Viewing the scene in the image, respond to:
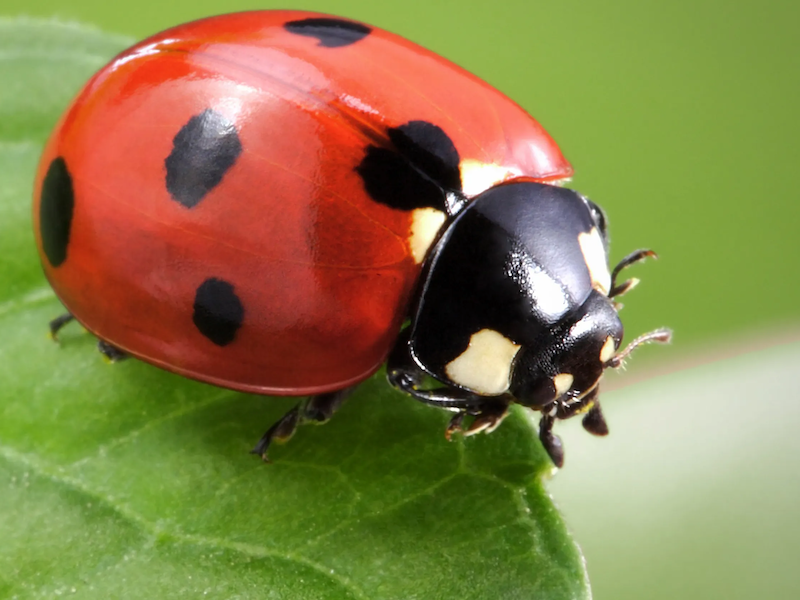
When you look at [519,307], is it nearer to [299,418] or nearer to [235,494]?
[299,418]

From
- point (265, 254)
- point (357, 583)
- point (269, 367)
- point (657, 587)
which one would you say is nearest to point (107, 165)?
point (265, 254)

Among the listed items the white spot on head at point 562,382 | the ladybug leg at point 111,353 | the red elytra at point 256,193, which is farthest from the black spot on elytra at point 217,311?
the white spot on head at point 562,382

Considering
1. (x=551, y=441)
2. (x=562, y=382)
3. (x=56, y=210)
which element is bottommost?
(x=56, y=210)

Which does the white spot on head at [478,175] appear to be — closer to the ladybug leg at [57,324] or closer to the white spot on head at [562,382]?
the white spot on head at [562,382]

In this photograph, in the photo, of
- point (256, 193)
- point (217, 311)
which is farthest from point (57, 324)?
point (256, 193)

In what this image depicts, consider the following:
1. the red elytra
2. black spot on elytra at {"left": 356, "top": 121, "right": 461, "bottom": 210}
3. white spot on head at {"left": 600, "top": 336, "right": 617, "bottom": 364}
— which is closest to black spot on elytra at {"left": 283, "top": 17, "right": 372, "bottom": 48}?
the red elytra

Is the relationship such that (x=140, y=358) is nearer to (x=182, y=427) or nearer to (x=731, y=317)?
(x=182, y=427)

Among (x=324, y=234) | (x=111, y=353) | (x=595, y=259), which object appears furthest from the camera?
(x=111, y=353)
